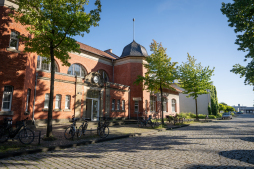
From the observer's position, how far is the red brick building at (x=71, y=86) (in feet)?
36.4

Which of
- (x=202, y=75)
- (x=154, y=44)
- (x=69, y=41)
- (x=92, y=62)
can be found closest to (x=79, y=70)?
(x=92, y=62)

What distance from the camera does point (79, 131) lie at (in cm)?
922

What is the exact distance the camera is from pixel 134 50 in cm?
2545

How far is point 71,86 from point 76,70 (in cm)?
478

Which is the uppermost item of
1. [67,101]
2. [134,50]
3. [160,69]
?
[134,50]

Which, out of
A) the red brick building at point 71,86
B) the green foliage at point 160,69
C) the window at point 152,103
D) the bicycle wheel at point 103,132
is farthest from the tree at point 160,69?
the bicycle wheel at point 103,132

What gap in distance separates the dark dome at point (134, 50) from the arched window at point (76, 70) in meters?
7.64

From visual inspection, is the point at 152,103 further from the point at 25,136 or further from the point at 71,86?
the point at 25,136

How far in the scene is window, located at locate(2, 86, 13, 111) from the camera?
35.7 ft

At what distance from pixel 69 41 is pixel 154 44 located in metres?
11.8

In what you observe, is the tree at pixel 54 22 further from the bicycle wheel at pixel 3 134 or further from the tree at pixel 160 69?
the tree at pixel 160 69

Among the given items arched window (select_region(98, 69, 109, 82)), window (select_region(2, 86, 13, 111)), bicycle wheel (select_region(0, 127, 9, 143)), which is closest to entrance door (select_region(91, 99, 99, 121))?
arched window (select_region(98, 69, 109, 82))

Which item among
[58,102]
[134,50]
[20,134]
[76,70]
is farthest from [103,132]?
[134,50]

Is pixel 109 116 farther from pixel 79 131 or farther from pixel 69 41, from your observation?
pixel 69 41
